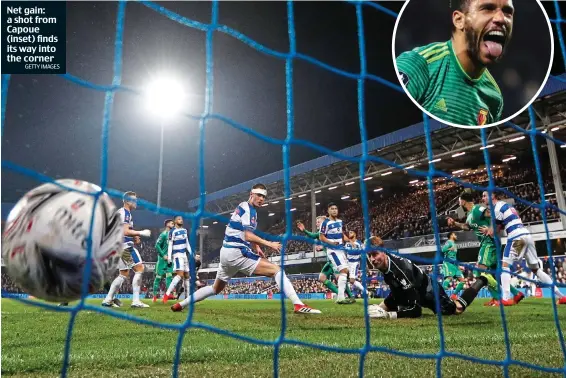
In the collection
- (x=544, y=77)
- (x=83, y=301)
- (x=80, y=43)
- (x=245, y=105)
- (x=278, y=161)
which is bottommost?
(x=83, y=301)

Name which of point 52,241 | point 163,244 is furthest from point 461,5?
point 163,244

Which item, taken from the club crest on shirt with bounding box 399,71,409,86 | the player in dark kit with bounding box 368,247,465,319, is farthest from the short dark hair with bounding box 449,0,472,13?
the player in dark kit with bounding box 368,247,465,319

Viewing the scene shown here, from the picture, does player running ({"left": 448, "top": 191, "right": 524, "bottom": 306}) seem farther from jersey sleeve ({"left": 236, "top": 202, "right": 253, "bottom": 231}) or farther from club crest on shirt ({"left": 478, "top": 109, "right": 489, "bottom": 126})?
club crest on shirt ({"left": 478, "top": 109, "right": 489, "bottom": 126})

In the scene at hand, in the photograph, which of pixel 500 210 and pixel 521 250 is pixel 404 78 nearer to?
pixel 500 210

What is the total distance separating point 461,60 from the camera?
9.61 feet

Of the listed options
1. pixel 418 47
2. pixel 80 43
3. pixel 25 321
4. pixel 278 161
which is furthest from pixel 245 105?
pixel 418 47

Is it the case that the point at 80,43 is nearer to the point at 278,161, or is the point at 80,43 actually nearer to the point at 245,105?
the point at 245,105

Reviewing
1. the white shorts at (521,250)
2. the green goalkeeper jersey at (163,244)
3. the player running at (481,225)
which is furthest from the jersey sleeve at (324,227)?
the green goalkeeper jersey at (163,244)

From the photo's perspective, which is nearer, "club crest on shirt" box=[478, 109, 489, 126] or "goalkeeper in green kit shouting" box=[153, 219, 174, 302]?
"club crest on shirt" box=[478, 109, 489, 126]

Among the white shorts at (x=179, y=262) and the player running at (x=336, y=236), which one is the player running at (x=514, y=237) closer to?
the player running at (x=336, y=236)

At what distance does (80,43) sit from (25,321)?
27.0 meters

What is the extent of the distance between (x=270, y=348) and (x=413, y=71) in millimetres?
1931

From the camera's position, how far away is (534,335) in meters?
3.75

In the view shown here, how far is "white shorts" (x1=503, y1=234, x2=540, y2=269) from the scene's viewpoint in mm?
6402
